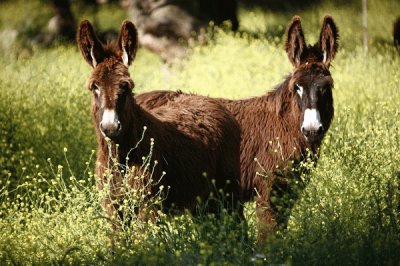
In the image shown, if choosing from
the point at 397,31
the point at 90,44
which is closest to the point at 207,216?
the point at 90,44

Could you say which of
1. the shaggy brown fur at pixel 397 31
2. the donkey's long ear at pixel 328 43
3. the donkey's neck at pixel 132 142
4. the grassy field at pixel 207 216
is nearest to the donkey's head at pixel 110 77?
the donkey's neck at pixel 132 142

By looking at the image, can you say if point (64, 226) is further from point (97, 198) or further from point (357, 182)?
point (357, 182)

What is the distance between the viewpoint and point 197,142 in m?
7.82

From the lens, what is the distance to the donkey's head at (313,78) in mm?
8312

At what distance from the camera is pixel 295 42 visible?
351 inches

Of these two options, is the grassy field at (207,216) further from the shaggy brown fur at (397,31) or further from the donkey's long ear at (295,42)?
the shaggy brown fur at (397,31)

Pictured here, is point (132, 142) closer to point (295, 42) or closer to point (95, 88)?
point (95, 88)

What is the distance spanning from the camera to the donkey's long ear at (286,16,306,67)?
8836 millimetres

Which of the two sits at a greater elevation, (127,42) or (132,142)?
(127,42)

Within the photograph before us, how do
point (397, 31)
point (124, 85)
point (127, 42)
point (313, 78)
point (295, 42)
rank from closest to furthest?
point (124, 85), point (127, 42), point (313, 78), point (295, 42), point (397, 31)

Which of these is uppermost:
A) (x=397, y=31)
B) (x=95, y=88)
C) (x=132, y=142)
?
(x=95, y=88)

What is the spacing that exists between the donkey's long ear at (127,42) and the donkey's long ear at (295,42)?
2.01m

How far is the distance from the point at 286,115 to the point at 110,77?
8.15 feet

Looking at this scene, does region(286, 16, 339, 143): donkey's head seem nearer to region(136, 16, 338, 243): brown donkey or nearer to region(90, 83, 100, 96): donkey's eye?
region(136, 16, 338, 243): brown donkey
